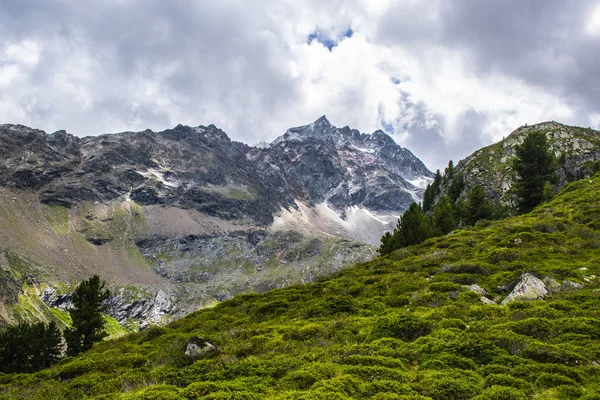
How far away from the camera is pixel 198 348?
61.8 ft

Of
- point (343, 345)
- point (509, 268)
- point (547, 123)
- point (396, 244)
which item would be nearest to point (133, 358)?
point (343, 345)

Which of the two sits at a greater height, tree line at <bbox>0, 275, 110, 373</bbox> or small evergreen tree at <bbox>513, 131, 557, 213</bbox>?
small evergreen tree at <bbox>513, 131, 557, 213</bbox>

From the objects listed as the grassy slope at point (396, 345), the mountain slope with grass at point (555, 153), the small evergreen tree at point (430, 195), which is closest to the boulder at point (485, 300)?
the grassy slope at point (396, 345)

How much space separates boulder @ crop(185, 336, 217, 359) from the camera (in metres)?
18.4

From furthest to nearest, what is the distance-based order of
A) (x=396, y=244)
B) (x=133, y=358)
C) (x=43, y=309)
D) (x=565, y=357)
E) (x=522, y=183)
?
(x=43, y=309), (x=522, y=183), (x=396, y=244), (x=133, y=358), (x=565, y=357)

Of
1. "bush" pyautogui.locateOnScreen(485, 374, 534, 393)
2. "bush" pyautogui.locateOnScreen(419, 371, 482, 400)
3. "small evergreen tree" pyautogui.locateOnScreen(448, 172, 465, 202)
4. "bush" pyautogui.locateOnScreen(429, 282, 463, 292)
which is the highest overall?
"small evergreen tree" pyautogui.locateOnScreen(448, 172, 465, 202)

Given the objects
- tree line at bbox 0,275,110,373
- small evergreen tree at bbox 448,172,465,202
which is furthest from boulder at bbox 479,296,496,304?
small evergreen tree at bbox 448,172,465,202

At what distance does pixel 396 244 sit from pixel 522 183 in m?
25.3

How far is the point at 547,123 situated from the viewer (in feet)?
350

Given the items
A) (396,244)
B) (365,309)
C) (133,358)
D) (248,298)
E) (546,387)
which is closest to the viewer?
(546,387)

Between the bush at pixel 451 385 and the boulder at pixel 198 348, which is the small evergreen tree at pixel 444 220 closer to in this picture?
the boulder at pixel 198 348

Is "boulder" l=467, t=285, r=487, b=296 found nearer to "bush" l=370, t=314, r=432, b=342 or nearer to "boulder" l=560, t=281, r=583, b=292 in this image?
"boulder" l=560, t=281, r=583, b=292

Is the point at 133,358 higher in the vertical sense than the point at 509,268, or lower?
lower

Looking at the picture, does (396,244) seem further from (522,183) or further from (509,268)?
(509,268)
